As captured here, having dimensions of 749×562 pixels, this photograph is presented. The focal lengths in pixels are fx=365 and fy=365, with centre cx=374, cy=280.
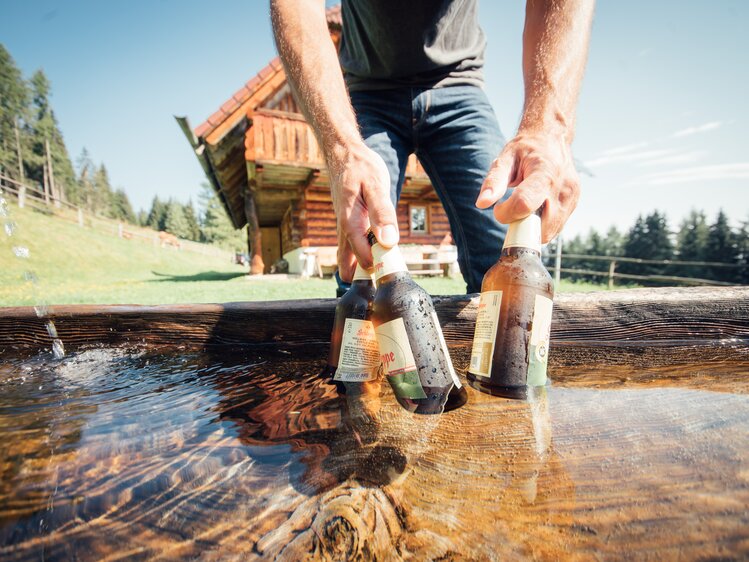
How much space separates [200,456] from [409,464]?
0.48m

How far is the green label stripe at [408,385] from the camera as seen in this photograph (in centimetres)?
110

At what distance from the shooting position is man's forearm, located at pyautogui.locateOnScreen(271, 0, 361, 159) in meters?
1.53

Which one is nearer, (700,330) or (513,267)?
(513,267)

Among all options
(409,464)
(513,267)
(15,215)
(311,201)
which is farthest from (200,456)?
(15,215)

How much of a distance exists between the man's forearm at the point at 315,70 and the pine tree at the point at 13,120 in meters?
64.9

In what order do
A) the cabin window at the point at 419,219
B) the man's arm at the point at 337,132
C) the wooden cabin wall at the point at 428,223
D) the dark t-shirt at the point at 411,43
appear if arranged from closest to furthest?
the man's arm at the point at 337,132
the dark t-shirt at the point at 411,43
the wooden cabin wall at the point at 428,223
the cabin window at the point at 419,219

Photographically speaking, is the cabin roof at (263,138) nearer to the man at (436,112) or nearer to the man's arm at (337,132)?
the man at (436,112)

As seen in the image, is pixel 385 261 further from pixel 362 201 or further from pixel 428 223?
pixel 428 223

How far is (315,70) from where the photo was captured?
5.38 ft

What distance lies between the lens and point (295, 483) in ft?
2.41

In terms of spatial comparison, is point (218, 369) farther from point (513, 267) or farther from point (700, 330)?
point (700, 330)

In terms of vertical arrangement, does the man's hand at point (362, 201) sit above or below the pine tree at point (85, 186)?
below

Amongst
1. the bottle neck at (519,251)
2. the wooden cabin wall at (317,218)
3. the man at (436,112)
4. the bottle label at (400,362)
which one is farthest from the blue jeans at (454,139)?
the wooden cabin wall at (317,218)

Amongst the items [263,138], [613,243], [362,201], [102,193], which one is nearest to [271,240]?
[263,138]
